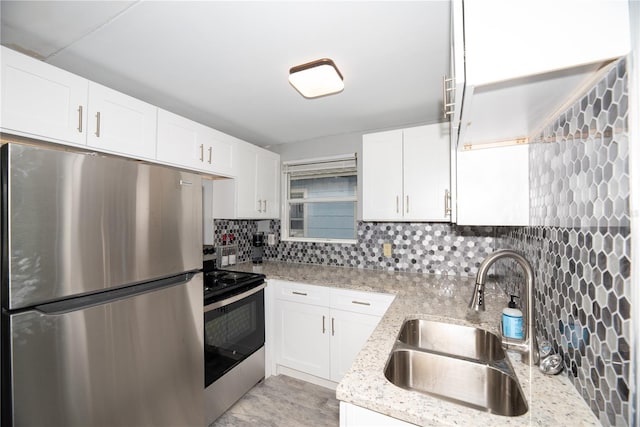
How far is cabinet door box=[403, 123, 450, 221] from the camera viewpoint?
206cm

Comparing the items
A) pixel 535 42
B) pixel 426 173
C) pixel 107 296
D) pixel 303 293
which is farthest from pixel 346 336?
pixel 535 42

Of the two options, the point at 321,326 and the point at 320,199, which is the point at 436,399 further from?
the point at 320,199

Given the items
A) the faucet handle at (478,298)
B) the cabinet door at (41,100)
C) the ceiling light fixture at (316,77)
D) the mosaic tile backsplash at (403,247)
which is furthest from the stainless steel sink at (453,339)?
the cabinet door at (41,100)

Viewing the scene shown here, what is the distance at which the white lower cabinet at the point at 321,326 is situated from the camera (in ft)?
6.66

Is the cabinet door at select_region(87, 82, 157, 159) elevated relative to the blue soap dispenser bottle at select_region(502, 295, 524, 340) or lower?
elevated

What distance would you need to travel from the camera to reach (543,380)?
82cm

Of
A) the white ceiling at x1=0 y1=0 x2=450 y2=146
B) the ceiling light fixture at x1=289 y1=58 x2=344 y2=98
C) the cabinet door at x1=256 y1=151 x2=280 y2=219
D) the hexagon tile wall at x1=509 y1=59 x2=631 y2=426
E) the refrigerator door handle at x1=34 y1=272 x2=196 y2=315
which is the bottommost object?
the refrigerator door handle at x1=34 y1=272 x2=196 y2=315

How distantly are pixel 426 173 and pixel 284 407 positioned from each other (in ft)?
6.91

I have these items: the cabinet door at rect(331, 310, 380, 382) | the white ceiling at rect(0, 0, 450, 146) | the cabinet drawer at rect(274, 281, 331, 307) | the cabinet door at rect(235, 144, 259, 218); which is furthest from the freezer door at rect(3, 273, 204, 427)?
the white ceiling at rect(0, 0, 450, 146)

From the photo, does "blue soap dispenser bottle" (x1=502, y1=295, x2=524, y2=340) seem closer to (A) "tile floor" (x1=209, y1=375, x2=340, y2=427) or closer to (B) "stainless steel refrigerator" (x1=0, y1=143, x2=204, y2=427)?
(A) "tile floor" (x1=209, y1=375, x2=340, y2=427)

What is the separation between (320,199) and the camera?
10.0ft

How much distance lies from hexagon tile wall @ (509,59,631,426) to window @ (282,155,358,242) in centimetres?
201

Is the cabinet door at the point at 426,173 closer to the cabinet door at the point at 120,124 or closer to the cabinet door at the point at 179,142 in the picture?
the cabinet door at the point at 179,142

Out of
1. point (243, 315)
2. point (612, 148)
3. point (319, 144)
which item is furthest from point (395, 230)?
point (612, 148)
